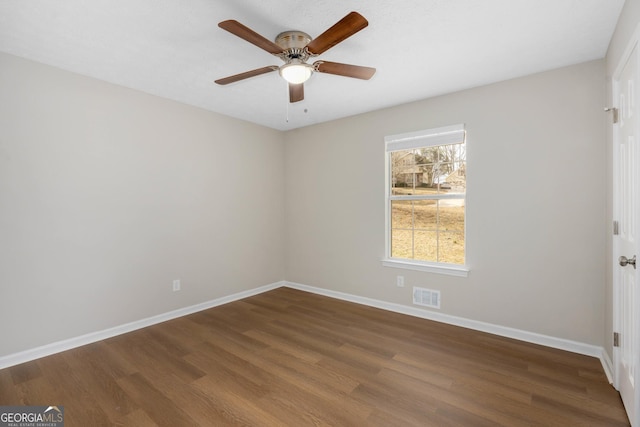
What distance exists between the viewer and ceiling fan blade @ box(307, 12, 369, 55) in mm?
1556

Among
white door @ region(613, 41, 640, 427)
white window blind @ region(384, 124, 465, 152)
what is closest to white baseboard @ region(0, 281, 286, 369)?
white window blind @ region(384, 124, 465, 152)

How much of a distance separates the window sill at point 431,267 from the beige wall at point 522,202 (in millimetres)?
66

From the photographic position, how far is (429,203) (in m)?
3.51

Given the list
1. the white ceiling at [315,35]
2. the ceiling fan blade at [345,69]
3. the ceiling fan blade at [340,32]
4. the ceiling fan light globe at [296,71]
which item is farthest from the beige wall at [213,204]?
the ceiling fan blade at [340,32]

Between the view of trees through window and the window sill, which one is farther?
the view of trees through window

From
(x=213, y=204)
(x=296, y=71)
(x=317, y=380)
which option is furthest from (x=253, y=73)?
(x=317, y=380)

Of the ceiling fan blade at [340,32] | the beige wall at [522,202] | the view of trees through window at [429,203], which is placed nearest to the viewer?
the ceiling fan blade at [340,32]

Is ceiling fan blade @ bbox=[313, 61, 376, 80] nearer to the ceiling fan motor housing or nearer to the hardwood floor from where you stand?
the ceiling fan motor housing

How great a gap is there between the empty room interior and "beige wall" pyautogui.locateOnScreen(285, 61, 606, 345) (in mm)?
18

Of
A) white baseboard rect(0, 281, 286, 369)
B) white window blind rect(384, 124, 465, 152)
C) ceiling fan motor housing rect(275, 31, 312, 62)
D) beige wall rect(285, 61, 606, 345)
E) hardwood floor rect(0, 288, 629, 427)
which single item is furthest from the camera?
white window blind rect(384, 124, 465, 152)

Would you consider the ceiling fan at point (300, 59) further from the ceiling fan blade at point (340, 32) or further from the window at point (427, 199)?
the window at point (427, 199)

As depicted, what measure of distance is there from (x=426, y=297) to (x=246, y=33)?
311 cm

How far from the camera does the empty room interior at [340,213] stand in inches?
76.2

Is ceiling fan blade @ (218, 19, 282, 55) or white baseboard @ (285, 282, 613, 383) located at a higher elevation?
ceiling fan blade @ (218, 19, 282, 55)
